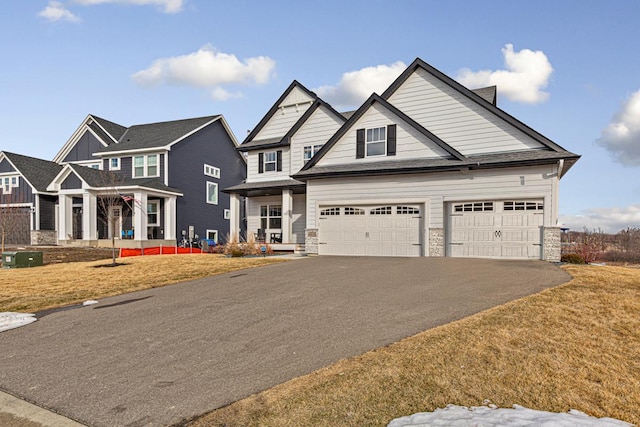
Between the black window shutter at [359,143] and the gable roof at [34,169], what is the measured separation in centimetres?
2419

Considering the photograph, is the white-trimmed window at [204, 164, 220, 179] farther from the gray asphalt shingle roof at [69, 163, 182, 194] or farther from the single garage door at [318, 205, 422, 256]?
the single garage door at [318, 205, 422, 256]

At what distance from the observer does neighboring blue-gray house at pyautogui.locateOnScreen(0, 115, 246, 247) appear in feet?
84.3

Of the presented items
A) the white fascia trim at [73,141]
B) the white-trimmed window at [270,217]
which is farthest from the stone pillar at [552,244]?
the white fascia trim at [73,141]

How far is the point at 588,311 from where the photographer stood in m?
6.68

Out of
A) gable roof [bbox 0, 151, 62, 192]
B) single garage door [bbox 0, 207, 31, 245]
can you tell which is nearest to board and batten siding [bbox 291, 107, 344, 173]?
gable roof [bbox 0, 151, 62, 192]

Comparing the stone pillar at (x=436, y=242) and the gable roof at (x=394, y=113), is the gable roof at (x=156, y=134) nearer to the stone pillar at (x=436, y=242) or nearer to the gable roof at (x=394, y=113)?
the gable roof at (x=394, y=113)

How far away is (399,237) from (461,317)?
1097 cm

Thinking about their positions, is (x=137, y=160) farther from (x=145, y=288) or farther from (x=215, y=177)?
(x=145, y=288)

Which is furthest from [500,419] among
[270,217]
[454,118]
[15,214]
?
[15,214]

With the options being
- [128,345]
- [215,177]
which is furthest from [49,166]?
[128,345]

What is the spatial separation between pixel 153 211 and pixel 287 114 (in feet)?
40.5

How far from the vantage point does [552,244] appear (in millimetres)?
14797

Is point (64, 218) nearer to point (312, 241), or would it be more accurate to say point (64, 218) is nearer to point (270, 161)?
point (270, 161)

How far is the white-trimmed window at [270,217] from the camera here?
78.7 feet
